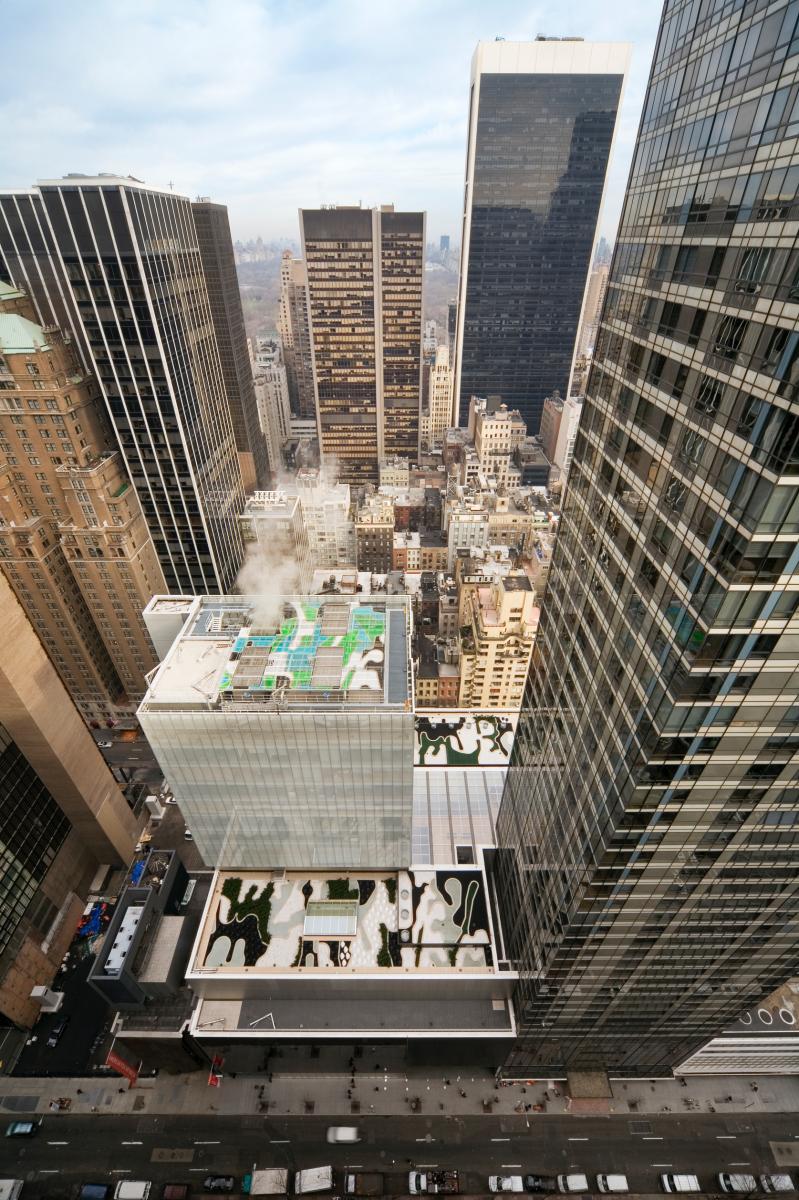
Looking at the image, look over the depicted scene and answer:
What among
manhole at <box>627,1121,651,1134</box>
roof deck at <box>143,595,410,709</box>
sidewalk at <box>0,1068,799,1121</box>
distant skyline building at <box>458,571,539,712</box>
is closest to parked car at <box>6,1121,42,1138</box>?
sidewalk at <box>0,1068,799,1121</box>

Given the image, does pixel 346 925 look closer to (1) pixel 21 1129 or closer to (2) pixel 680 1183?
(1) pixel 21 1129

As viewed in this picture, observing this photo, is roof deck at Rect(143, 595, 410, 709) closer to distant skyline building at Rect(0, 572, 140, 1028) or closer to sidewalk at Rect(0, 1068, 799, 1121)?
distant skyline building at Rect(0, 572, 140, 1028)

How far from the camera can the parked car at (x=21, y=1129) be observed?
229ft

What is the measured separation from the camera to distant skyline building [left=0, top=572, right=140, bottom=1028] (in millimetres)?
71250

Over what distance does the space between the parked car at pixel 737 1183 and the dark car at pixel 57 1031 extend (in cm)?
8934

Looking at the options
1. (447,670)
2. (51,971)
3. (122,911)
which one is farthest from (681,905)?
(51,971)

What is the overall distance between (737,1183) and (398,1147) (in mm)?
41291

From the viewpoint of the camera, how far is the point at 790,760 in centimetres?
3462

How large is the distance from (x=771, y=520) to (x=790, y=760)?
62.2 feet

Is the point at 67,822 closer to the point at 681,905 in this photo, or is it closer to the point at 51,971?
the point at 51,971

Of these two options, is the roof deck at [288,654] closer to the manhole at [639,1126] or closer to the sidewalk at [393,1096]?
the sidewalk at [393,1096]

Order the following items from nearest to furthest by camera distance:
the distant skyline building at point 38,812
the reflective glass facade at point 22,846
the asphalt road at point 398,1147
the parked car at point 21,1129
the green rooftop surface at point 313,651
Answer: the green rooftop surface at point 313,651, the asphalt road at point 398,1147, the parked car at point 21,1129, the distant skyline building at point 38,812, the reflective glass facade at point 22,846

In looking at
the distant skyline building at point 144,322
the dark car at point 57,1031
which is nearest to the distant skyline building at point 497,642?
the distant skyline building at point 144,322

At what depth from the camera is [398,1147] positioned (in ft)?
226
